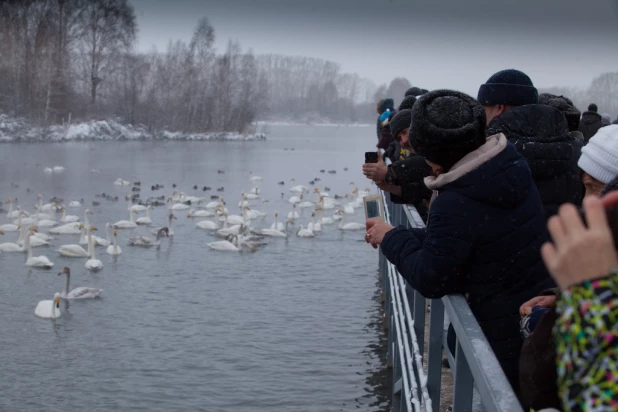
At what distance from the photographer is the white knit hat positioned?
220cm

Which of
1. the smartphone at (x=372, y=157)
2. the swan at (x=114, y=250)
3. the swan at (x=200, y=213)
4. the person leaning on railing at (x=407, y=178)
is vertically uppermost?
the smartphone at (x=372, y=157)

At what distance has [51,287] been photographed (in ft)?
45.3

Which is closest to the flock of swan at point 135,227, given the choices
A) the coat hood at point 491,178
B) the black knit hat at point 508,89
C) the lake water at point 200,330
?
the lake water at point 200,330

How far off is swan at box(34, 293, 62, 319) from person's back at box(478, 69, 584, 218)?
9.25 m

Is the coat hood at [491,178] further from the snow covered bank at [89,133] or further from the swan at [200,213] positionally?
the snow covered bank at [89,133]

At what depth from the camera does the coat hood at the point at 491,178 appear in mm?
2566

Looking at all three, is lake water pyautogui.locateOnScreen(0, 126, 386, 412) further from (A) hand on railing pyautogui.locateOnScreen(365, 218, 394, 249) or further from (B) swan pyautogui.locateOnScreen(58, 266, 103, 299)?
(A) hand on railing pyautogui.locateOnScreen(365, 218, 394, 249)

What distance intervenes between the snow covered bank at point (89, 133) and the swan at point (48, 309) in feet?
148

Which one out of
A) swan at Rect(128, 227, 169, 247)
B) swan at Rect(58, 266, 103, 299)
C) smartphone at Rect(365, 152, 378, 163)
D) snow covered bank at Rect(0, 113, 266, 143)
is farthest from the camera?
snow covered bank at Rect(0, 113, 266, 143)

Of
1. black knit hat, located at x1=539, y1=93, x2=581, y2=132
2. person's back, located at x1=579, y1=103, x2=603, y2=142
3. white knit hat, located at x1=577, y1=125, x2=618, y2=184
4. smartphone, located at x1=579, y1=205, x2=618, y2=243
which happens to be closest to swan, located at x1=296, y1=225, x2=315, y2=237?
person's back, located at x1=579, y1=103, x2=603, y2=142

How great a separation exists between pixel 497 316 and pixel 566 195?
1.49 m

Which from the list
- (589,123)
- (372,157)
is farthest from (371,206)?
(589,123)

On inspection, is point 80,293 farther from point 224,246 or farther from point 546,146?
point 546,146

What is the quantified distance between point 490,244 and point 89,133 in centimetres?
6246
